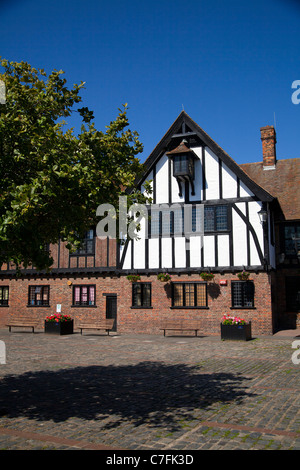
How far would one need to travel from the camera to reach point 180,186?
2297 centimetres

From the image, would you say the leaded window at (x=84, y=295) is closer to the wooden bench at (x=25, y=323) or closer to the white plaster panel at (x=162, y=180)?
the wooden bench at (x=25, y=323)

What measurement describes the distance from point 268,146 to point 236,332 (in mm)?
13621

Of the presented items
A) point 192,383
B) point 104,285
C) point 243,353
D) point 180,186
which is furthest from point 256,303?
point 192,383

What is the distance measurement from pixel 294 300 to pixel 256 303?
4288 mm

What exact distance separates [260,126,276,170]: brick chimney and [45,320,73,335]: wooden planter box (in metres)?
16.4

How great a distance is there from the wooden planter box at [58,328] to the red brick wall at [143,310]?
66.3 inches

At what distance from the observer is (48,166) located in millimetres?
7262

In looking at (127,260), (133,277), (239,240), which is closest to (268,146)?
(239,240)

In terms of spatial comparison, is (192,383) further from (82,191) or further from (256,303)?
(256,303)

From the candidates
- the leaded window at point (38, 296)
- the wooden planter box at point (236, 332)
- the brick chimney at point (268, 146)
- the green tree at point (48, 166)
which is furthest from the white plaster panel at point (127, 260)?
the green tree at point (48, 166)

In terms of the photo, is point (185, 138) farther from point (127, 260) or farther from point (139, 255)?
point (127, 260)

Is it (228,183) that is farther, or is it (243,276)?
(228,183)

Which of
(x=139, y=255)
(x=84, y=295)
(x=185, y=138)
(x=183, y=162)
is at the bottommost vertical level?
(x=84, y=295)

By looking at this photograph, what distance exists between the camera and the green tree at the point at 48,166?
7.15 m
